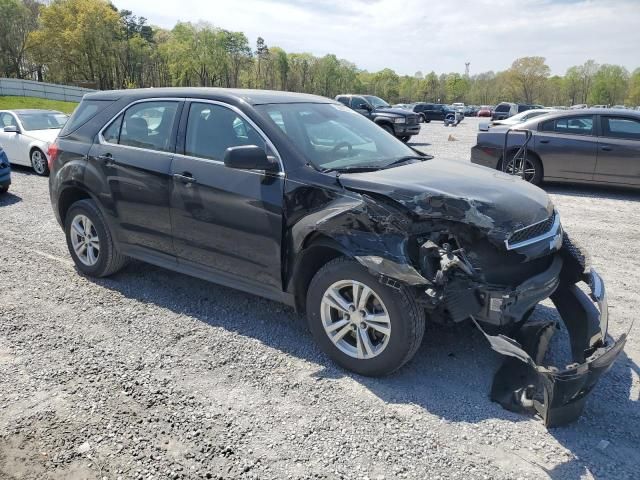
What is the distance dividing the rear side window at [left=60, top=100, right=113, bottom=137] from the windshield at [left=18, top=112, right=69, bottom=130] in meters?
7.93

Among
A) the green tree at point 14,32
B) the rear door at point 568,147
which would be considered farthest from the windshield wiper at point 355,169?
the green tree at point 14,32

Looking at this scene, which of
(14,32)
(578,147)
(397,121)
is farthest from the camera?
(14,32)

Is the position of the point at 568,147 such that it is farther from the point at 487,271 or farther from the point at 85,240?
the point at 85,240

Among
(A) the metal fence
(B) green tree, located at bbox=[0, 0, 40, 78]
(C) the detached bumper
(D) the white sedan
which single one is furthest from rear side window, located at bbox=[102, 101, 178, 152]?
(B) green tree, located at bbox=[0, 0, 40, 78]

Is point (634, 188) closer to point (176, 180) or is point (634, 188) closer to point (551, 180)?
point (551, 180)

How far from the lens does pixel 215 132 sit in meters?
4.17

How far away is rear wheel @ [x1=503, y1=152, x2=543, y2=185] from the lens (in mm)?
10023

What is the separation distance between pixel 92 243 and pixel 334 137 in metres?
2.76

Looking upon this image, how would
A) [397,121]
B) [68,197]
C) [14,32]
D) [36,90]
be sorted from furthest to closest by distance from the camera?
[14,32] < [36,90] < [397,121] < [68,197]

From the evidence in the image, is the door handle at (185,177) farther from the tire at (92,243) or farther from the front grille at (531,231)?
the front grille at (531,231)

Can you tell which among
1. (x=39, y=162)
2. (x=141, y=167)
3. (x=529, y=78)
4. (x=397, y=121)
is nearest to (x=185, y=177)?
(x=141, y=167)

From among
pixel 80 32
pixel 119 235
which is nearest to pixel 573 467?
pixel 119 235

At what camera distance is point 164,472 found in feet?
8.54

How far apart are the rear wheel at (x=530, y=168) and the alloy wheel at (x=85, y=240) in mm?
7698
